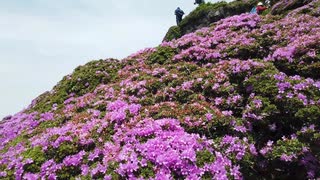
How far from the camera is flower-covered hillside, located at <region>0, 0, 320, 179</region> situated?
996 cm

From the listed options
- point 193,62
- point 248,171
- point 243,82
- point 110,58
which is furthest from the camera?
point 110,58

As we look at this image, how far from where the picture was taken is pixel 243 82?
13.1 m

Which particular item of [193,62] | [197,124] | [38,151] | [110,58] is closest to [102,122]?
[38,151]

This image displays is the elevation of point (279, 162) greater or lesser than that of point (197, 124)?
lesser

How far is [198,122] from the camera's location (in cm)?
1109

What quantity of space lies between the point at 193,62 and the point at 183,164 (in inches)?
313

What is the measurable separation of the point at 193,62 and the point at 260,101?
537cm

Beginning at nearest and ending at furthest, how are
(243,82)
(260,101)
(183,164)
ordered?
(183,164) → (260,101) → (243,82)

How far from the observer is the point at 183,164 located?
30.9ft

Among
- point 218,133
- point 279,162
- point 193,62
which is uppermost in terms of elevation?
point 193,62

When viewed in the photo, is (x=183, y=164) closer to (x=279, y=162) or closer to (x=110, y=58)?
(x=279, y=162)

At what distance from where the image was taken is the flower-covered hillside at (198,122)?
9.96 meters

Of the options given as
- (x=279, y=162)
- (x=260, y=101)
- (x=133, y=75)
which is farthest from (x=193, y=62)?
(x=279, y=162)

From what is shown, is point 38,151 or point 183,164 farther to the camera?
point 38,151
